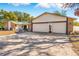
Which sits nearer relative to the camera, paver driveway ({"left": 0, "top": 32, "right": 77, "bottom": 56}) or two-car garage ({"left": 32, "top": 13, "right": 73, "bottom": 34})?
paver driveway ({"left": 0, "top": 32, "right": 77, "bottom": 56})

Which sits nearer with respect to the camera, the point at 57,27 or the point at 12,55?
the point at 12,55

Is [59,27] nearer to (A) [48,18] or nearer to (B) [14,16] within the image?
(A) [48,18]

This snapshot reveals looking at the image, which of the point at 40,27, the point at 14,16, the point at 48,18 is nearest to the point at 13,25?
the point at 14,16

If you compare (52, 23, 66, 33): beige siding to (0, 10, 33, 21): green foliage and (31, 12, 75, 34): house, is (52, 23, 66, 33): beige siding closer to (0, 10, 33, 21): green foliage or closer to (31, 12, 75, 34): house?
(31, 12, 75, 34): house

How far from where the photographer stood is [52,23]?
128 inches

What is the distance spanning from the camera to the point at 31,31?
3.27 m

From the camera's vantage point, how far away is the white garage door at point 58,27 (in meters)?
3.21

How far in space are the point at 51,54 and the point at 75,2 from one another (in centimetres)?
94

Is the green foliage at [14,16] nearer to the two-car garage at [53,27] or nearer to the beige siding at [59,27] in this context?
the two-car garage at [53,27]

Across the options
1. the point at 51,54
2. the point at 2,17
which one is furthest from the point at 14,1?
the point at 51,54

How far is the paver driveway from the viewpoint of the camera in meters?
3.05

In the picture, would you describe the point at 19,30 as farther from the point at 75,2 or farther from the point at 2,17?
the point at 75,2

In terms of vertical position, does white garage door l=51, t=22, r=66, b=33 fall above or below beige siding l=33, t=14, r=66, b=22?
below

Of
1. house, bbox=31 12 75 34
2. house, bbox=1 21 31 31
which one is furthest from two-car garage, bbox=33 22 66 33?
house, bbox=1 21 31 31
